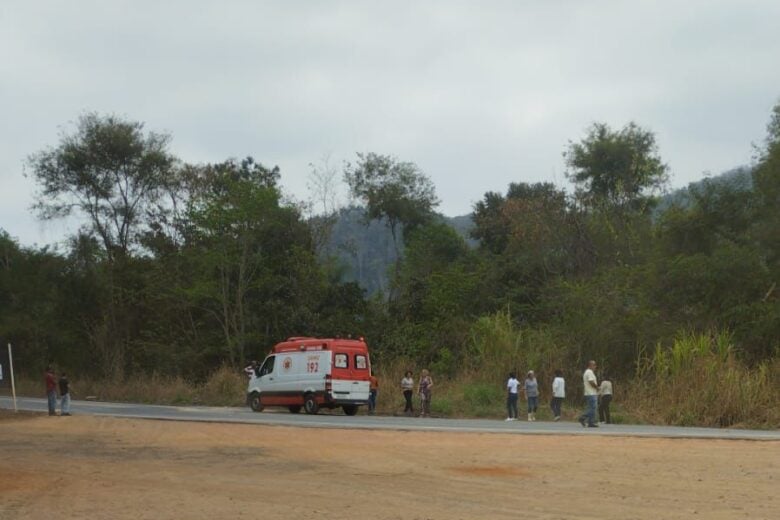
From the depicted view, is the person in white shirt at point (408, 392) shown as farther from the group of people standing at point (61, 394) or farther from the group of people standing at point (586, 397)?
the group of people standing at point (61, 394)

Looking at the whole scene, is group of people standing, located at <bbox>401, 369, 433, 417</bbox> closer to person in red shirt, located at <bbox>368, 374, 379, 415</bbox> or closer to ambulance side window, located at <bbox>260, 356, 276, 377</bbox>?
person in red shirt, located at <bbox>368, 374, 379, 415</bbox>

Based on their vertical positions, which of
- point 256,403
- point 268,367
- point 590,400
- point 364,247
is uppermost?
point 364,247

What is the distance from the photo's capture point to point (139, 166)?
193 feet

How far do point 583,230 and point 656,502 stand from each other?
3564cm

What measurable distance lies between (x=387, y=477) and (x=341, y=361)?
57.3ft

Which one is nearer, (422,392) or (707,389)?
(707,389)

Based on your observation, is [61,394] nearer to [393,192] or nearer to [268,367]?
[268,367]

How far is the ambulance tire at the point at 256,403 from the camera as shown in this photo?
3481 cm

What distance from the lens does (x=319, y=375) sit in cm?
3200

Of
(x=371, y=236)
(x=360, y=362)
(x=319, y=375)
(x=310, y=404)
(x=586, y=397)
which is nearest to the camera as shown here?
(x=586, y=397)

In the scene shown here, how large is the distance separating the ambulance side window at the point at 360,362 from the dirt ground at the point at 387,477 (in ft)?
31.3

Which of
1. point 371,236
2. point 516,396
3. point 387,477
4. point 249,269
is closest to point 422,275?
point 249,269

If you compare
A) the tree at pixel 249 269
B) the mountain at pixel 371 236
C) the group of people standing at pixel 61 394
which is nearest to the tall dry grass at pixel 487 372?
the mountain at pixel 371 236

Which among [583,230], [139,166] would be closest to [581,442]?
[583,230]
